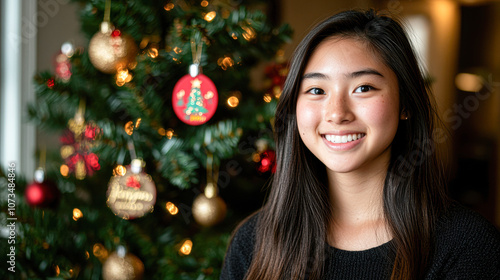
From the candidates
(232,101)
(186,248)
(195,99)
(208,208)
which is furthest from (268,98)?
(186,248)

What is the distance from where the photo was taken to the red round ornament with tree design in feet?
3.62

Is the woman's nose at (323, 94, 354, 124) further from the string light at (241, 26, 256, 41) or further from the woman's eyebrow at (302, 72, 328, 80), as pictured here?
the string light at (241, 26, 256, 41)

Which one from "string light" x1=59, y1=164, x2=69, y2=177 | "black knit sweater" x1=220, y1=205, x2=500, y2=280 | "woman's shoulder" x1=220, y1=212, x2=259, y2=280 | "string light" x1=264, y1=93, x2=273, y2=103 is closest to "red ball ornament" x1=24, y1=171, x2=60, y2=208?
"string light" x1=59, y1=164, x2=69, y2=177

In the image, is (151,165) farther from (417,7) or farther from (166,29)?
(417,7)

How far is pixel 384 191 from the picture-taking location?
99 cm

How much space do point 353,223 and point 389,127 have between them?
23 centimetres

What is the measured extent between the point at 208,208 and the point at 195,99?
266mm

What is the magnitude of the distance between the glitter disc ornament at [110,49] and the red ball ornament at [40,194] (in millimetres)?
310

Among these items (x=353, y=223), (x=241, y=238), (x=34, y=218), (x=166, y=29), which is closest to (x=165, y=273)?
(x=241, y=238)

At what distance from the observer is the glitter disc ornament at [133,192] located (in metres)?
1.14

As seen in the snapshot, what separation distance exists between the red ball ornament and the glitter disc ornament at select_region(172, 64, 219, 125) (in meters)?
0.37

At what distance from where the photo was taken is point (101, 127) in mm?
1131

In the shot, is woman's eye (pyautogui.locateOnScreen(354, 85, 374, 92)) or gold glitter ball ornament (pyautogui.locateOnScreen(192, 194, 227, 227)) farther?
gold glitter ball ornament (pyautogui.locateOnScreen(192, 194, 227, 227))

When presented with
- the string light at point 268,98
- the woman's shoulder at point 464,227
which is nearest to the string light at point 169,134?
the string light at point 268,98
